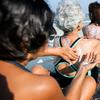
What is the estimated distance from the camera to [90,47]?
3.82m

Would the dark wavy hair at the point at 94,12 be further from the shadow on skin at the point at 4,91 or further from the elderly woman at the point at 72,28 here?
the shadow on skin at the point at 4,91

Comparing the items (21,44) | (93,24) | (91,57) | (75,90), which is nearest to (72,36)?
(91,57)

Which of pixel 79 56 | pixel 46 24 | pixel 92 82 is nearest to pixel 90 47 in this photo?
pixel 79 56

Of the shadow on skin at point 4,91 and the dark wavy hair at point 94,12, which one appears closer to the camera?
the shadow on skin at point 4,91

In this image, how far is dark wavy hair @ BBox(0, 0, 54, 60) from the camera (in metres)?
1.90

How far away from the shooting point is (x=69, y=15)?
4.03 m

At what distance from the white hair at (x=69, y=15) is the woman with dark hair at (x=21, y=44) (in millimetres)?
1983

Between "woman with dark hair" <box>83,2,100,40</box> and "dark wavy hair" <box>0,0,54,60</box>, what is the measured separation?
3.27m

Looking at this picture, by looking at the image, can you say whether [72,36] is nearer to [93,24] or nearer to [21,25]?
[93,24]

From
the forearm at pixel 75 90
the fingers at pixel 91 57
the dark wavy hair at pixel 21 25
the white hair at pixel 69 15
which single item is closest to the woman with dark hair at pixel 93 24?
the white hair at pixel 69 15

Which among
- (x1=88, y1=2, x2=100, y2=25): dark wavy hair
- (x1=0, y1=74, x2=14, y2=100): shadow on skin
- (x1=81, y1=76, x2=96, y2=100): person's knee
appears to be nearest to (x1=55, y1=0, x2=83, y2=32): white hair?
(x1=81, y1=76, x2=96, y2=100): person's knee

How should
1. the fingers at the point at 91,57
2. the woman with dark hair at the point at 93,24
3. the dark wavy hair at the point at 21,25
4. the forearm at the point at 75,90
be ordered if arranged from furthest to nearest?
1. the woman with dark hair at the point at 93,24
2. the fingers at the point at 91,57
3. the forearm at the point at 75,90
4. the dark wavy hair at the point at 21,25

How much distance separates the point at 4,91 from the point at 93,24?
3705 mm

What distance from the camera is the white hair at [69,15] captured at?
13.1ft
